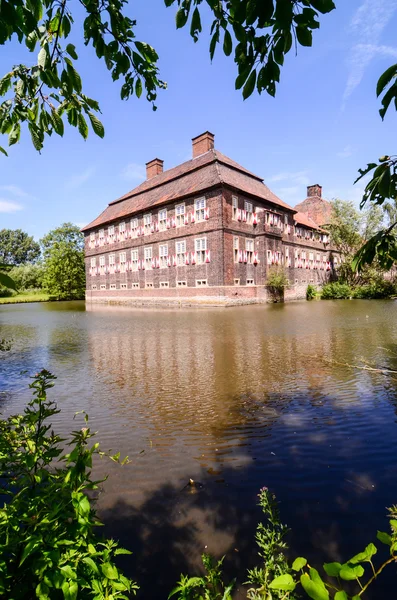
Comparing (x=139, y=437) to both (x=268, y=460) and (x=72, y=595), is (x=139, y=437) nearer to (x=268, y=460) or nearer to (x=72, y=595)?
(x=268, y=460)

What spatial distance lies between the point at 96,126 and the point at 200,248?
25.8 metres

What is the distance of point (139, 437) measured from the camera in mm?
4043

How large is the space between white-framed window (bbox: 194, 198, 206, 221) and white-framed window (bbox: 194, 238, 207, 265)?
6.10 feet

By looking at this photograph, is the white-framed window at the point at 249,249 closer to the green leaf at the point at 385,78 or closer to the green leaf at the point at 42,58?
the green leaf at the point at 42,58

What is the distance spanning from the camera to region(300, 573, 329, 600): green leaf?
33.9 inches

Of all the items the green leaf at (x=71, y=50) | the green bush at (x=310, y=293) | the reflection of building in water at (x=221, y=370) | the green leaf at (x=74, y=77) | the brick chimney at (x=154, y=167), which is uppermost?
the brick chimney at (x=154, y=167)

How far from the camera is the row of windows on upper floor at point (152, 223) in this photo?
28250 mm

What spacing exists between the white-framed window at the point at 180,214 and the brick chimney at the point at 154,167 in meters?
11.0

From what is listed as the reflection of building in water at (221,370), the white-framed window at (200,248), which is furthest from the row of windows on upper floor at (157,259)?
the reflection of building in water at (221,370)

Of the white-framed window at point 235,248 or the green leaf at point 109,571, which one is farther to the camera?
the white-framed window at point 235,248

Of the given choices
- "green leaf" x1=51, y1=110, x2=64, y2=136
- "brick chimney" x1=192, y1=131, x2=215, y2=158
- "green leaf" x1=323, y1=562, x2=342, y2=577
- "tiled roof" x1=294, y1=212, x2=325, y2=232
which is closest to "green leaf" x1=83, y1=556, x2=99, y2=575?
"green leaf" x1=323, y1=562, x2=342, y2=577

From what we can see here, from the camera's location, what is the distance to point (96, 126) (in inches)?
105

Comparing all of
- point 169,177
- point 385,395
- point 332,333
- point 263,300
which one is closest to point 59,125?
point 385,395

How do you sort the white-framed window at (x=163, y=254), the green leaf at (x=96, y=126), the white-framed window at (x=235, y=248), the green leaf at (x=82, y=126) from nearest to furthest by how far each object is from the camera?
the green leaf at (x=96, y=126), the green leaf at (x=82, y=126), the white-framed window at (x=235, y=248), the white-framed window at (x=163, y=254)
